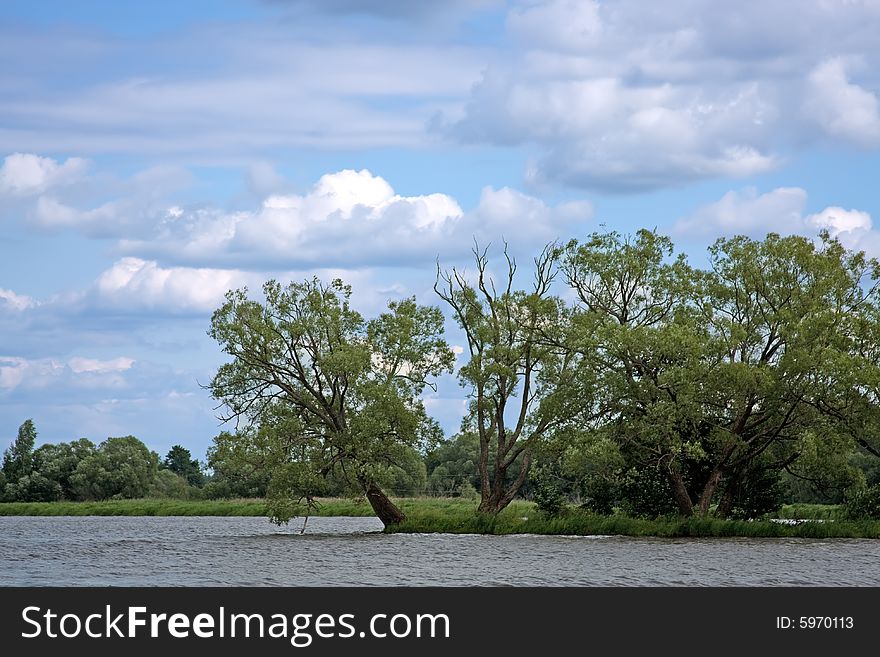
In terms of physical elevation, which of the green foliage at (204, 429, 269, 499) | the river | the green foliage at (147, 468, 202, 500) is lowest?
the river

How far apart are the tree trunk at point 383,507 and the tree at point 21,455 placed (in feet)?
229

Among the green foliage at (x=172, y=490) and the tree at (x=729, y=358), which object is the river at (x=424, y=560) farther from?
the green foliage at (x=172, y=490)

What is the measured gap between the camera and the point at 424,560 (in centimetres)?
3981

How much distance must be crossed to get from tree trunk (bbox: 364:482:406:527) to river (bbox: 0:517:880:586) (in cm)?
152

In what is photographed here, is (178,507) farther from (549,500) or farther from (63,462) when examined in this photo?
(549,500)

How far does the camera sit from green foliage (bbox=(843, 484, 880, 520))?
52.9 meters

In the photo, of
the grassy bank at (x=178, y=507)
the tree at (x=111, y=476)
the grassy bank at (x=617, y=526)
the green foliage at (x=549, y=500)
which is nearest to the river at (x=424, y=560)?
the grassy bank at (x=617, y=526)

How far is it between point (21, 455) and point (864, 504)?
99.9 m

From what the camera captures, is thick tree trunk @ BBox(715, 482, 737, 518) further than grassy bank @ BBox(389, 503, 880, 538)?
Yes

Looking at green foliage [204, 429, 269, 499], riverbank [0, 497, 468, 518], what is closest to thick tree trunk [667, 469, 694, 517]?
green foliage [204, 429, 269, 499]

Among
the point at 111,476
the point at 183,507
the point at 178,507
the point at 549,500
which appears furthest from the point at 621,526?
the point at 111,476

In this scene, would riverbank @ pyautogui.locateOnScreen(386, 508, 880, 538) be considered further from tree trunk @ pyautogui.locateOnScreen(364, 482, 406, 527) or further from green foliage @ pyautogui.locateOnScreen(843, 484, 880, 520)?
green foliage @ pyautogui.locateOnScreen(843, 484, 880, 520)
